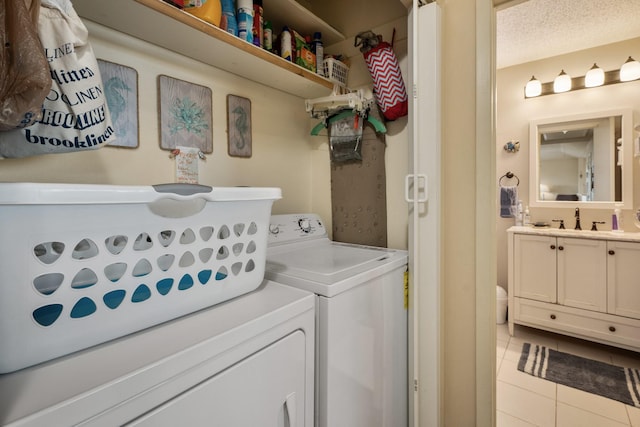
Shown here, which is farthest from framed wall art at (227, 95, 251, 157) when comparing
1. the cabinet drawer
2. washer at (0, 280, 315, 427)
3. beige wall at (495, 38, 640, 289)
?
the cabinet drawer

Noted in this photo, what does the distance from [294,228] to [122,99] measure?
984 millimetres

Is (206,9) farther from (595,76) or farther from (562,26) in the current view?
(595,76)

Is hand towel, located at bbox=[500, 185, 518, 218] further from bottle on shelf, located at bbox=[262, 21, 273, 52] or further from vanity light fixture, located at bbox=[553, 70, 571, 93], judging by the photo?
bottle on shelf, located at bbox=[262, 21, 273, 52]

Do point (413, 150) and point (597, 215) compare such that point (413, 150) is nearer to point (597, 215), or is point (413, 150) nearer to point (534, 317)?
point (534, 317)

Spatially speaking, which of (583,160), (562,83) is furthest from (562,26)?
(583,160)

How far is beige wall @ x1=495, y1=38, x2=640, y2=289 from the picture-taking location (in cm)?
279

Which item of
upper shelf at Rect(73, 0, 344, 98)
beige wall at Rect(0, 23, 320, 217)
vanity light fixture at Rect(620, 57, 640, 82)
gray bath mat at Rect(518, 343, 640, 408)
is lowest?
gray bath mat at Rect(518, 343, 640, 408)

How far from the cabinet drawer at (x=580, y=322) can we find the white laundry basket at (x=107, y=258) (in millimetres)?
3112

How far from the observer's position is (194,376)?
64 centimetres

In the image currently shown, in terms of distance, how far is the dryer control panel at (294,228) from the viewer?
1.61 metres

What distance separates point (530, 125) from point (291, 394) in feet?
11.9

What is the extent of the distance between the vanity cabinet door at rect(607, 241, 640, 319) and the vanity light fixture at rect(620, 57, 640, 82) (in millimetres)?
1494

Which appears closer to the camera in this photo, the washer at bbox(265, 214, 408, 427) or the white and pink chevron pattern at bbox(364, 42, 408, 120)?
the washer at bbox(265, 214, 408, 427)

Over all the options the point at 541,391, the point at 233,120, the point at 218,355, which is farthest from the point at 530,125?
the point at 218,355
